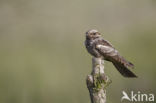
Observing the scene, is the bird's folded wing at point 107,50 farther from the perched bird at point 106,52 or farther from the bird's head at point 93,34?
the bird's head at point 93,34

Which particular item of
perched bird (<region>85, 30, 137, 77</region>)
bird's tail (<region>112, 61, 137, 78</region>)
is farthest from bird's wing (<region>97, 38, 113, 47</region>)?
bird's tail (<region>112, 61, 137, 78</region>)

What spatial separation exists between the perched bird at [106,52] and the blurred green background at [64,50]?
6.68 ft

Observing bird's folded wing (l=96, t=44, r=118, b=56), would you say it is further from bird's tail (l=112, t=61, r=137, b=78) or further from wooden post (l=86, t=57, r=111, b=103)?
wooden post (l=86, t=57, r=111, b=103)

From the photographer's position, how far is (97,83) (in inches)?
300

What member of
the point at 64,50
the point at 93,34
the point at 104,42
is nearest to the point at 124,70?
the point at 104,42

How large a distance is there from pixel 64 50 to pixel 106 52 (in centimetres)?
423

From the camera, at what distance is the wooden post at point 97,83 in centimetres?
752

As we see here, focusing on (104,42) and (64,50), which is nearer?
(104,42)

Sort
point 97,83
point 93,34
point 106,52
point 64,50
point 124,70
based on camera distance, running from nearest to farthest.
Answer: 1. point 97,83
2. point 124,70
3. point 106,52
4. point 93,34
5. point 64,50

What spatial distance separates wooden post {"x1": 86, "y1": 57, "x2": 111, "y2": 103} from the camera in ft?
24.7

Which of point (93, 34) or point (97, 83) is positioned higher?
point (93, 34)

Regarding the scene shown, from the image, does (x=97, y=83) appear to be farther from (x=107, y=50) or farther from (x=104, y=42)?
(x=104, y=42)

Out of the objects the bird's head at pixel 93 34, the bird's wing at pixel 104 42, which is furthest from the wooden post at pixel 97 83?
the bird's head at pixel 93 34

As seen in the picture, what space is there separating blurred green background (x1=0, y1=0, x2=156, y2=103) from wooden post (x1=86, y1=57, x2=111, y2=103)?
8.95 feet
